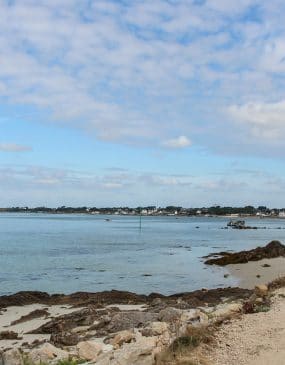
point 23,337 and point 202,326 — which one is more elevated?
point 202,326

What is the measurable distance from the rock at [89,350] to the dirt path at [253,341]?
91.9 inches

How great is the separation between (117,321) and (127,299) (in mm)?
7039

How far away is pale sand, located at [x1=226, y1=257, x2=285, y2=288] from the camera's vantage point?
2765cm

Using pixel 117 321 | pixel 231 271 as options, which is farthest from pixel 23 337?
pixel 231 271

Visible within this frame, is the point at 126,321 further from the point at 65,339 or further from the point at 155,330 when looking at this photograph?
the point at 155,330

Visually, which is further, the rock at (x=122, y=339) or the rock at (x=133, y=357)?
the rock at (x=122, y=339)

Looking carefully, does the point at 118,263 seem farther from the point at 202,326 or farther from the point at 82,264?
the point at 202,326

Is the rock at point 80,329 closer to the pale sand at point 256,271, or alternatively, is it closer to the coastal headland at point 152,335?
the coastal headland at point 152,335

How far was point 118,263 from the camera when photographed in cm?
3775

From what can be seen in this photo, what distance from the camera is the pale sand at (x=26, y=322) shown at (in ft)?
44.3

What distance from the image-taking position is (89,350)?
984cm

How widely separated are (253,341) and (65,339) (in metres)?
5.12

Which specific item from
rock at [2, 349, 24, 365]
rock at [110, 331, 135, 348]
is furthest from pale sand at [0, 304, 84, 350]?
rock at [2, 349, 24, 365]

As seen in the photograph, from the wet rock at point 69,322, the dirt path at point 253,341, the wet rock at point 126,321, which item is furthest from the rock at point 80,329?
the dirt path at point 253,341
